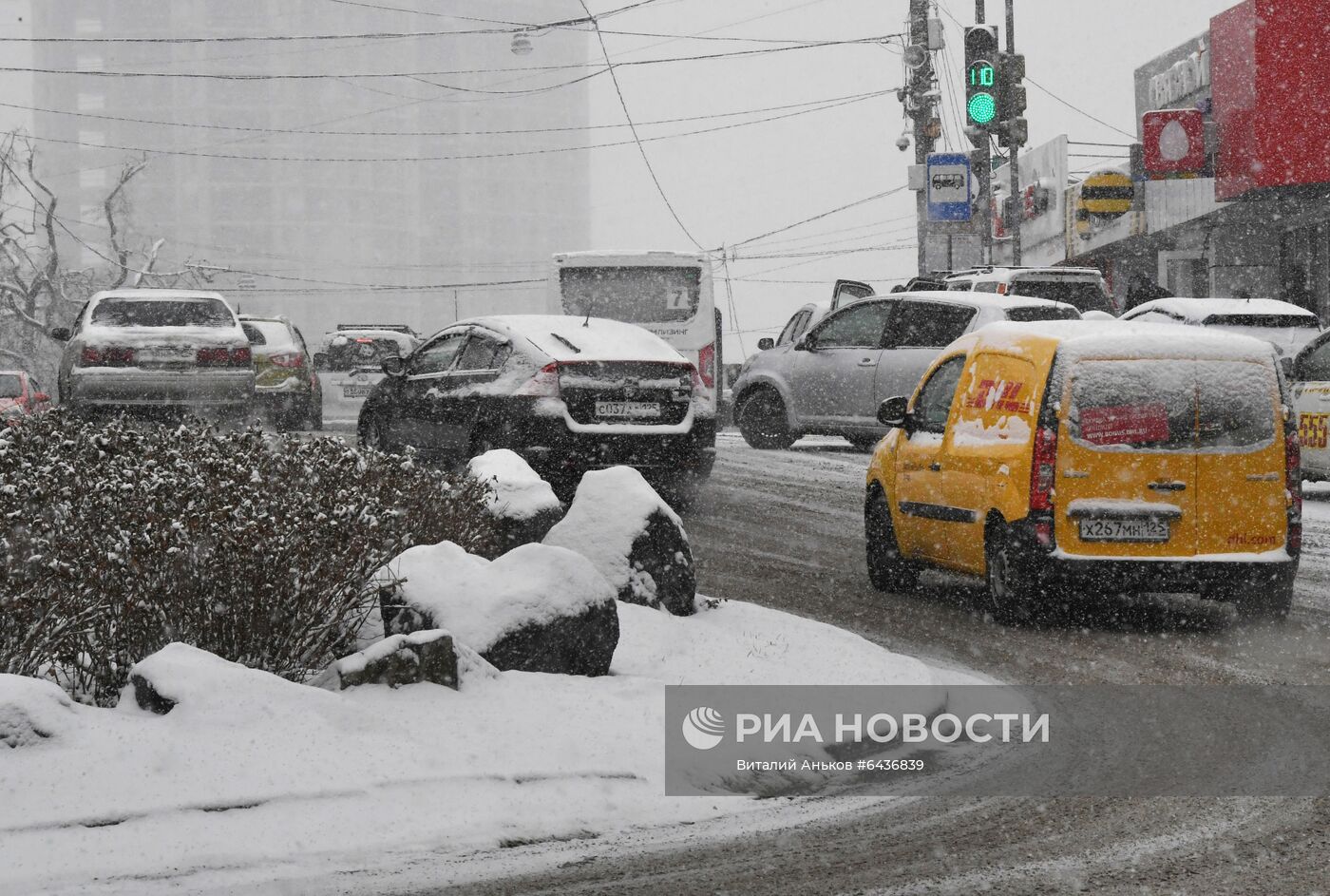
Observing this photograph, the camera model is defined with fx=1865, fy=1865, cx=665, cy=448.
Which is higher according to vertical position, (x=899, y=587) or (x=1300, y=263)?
(x=1300, y=263)

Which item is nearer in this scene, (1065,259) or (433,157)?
(1065,259)

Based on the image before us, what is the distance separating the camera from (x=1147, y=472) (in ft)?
30.2

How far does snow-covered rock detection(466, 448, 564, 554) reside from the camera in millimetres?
9609

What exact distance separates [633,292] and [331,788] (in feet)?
61.2

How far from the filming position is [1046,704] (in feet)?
24.6

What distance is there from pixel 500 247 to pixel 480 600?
590 ft

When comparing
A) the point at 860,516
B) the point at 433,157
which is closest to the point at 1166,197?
the point at 860,516

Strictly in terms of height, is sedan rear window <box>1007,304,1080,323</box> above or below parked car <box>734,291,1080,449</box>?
above

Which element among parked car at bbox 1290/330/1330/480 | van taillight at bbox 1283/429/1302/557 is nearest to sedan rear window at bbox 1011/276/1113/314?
parked car at bbox 1290/330/1330/480

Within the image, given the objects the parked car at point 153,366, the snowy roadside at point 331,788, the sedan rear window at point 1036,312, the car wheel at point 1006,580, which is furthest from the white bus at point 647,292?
the snowy roadside at point 331,788

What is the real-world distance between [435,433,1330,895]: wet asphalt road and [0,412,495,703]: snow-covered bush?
2.08m

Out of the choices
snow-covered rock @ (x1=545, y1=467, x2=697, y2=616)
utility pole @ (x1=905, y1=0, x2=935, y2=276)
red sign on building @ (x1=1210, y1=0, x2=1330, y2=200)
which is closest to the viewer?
snow-covered rock @ (x1=545, y1=467, x2=697, y2=616)

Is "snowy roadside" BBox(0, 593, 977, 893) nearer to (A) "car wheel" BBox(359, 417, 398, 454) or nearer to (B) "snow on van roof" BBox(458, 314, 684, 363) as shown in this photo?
(B) "snow on van roof" BBox(458, 314, 684, 363)

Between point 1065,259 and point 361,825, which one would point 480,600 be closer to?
point 361,825
